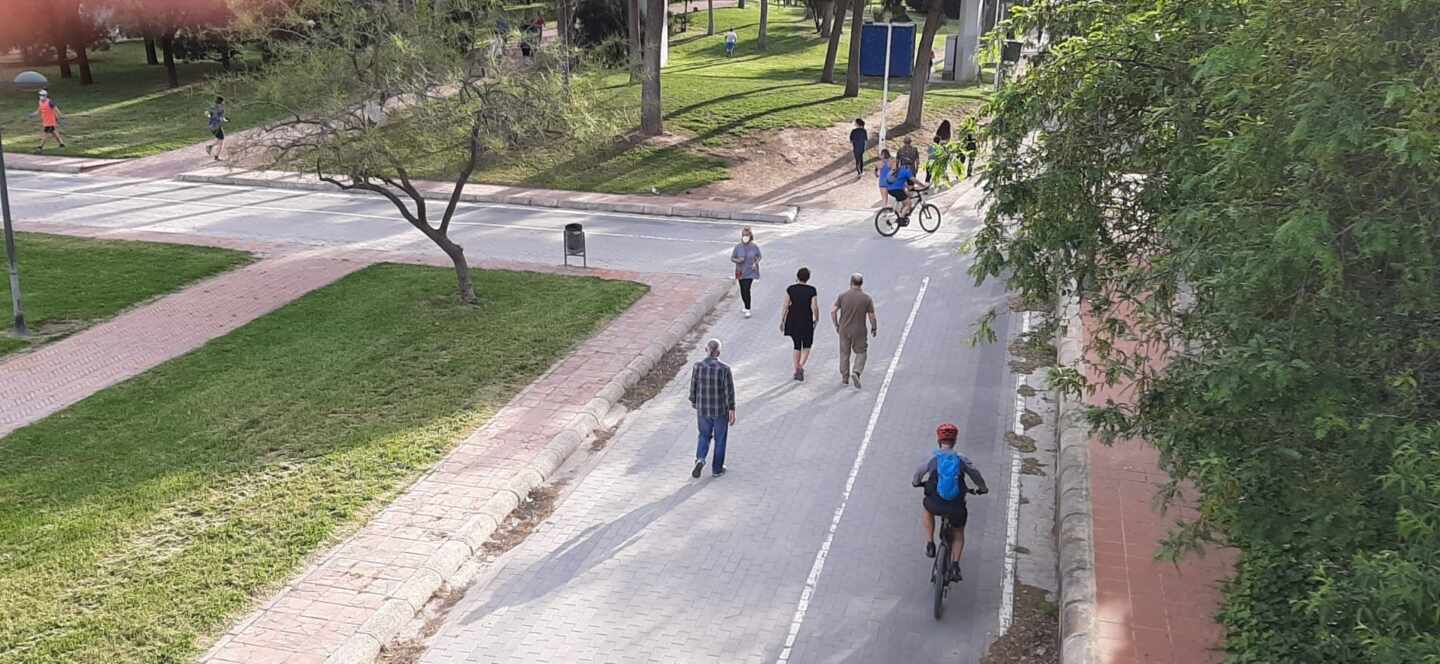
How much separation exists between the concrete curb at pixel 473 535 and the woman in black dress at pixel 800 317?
1980 mm

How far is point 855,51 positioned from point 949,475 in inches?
1048

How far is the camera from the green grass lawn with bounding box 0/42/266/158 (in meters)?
31.5

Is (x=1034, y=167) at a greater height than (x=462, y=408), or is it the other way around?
(x=1034, y=167)

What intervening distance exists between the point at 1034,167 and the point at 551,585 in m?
5.39

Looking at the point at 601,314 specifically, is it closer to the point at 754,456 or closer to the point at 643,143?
the point at 754,456

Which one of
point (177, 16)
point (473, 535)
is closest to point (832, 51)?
point (177, 16)

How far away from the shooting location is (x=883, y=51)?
141ft

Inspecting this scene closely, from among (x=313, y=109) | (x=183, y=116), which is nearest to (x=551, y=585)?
(x=313, y=109)

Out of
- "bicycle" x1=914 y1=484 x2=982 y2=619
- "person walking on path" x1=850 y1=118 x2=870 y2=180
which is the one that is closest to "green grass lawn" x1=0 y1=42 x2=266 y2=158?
"person walking on path" x1=850 y1=118 x2=870 y2=180

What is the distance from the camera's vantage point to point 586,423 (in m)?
12.9

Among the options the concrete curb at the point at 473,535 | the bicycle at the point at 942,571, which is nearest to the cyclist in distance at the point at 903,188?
the concrete curb at the point at 473,535

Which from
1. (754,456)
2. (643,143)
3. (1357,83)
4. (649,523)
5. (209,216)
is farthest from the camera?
(643,143)

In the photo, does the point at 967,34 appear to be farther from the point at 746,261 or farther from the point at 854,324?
the point at 854,324

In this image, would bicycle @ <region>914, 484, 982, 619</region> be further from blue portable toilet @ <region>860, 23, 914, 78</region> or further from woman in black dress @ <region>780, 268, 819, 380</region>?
blue portable toilet @ <region>860, 23, 914, 78</region>
